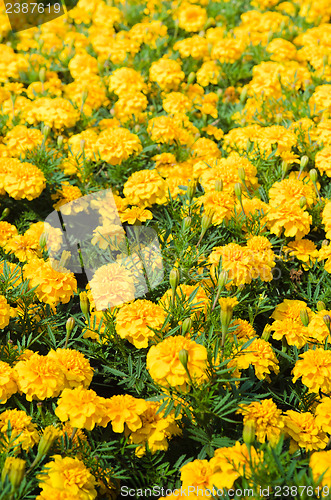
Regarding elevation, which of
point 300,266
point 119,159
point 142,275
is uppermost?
point 119,159

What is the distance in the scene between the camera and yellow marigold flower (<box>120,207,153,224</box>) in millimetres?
2299

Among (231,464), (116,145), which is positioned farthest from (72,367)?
(116,145)

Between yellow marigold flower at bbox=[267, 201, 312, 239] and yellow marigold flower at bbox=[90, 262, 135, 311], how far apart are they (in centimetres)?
71

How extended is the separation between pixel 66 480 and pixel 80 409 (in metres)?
0.19

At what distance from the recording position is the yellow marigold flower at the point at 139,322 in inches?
68.0

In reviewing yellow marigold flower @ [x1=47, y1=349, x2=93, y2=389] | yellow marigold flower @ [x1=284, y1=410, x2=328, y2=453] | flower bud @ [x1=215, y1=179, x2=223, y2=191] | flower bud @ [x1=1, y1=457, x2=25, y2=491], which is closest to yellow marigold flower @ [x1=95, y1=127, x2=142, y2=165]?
flower bud @ [x1=215, y1=179, x2=223, y2=191]

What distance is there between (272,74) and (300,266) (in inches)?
60.0

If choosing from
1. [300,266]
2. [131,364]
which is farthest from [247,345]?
[300,266]

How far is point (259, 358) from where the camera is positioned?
1.78 meters

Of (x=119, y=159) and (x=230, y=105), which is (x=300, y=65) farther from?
(x=119, y=159)

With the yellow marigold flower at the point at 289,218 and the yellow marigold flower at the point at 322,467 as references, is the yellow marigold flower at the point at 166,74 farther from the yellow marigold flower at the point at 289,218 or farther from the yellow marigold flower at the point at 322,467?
the yellow marigold flower at the point at 322,467

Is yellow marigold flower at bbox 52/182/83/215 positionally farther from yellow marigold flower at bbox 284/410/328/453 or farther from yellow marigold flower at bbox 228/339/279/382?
yellow marigold flower at bbox 284/410/328/453

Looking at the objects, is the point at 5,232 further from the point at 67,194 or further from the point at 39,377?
the point at 39,377

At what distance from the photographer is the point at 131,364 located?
179 cm
